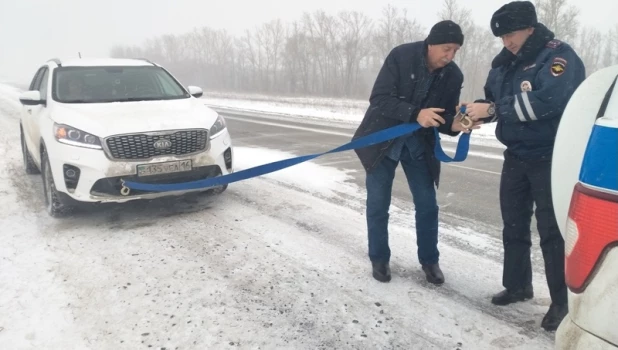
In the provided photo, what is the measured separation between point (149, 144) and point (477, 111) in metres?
3.15

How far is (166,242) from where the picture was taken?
414 cm

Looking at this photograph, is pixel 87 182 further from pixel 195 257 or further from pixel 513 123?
pixel 513 123

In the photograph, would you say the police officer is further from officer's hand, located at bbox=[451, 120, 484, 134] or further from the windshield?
the windshield

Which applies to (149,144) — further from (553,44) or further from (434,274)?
(553,44)

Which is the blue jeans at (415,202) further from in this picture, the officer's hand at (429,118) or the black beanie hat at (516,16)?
the black beanie hat at (516,16)

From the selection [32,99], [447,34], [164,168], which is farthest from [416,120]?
[32,99]

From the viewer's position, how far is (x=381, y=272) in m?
3.43

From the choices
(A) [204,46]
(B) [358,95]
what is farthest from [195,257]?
(A) [204,46]

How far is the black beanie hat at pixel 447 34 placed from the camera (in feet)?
9.48

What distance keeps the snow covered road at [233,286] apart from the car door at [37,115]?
81 cm

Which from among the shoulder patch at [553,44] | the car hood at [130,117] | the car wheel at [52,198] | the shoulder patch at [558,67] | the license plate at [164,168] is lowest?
the car wheel at [52,198]

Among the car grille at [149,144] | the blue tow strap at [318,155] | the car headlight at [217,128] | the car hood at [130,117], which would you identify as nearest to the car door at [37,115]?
the car hood at [130,117]

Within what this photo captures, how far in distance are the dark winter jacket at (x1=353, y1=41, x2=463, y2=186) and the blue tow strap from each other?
0.07 meters

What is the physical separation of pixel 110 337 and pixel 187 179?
2.21 meters
